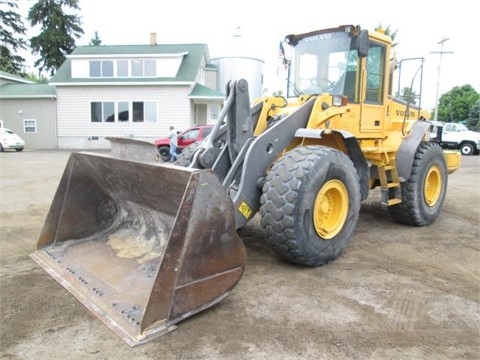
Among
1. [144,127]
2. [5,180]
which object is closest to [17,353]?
[5,180]

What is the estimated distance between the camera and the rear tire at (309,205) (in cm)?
377

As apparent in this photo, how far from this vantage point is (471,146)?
73.2 feet

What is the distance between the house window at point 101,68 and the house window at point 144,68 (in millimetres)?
1411

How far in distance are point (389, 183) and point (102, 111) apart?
20418 millimetres

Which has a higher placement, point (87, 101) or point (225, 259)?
point (87, 101)

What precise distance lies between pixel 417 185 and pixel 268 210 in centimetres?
301

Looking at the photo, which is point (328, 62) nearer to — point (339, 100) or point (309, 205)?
point (339, 100)

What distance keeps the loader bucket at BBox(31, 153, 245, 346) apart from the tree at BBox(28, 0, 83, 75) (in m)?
39.8

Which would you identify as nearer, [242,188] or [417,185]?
[242,188]

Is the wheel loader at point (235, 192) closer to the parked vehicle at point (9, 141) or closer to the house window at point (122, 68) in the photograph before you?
the house window at point (122, 68)

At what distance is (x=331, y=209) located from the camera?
4.36 metres

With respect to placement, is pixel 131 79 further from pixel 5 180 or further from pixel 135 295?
pixel 135 295

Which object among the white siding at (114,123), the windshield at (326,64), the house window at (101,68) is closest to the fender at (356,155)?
the windshield at (326,64)

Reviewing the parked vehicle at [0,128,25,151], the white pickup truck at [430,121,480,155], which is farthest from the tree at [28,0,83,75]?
the white pickup truck at [430,121,480,155]
